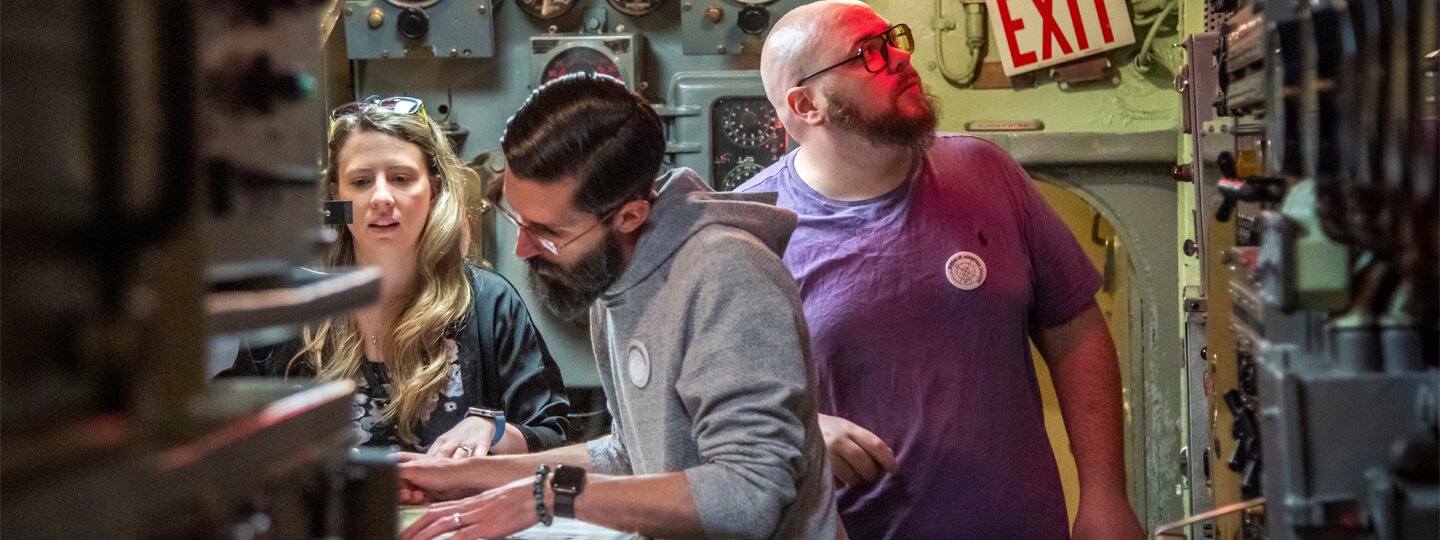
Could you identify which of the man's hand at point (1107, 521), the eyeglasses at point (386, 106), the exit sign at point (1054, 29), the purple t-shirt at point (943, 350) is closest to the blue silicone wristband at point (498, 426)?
the purple t-shirt at point (943, 350)

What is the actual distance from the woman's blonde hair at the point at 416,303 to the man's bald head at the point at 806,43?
84cm

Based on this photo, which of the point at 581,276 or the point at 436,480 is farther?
the point at 436,480

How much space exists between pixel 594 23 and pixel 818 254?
213 cm

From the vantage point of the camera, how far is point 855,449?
6.21 ft

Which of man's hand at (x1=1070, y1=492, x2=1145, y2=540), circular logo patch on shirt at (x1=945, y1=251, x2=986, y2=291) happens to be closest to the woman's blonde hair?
circular logo patch on shirt at (x1=945, y1=251, x2=986, y2=291)

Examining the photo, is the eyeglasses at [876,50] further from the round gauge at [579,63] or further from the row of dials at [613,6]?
the row of dials at [613,6]

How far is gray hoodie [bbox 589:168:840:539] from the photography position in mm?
1371

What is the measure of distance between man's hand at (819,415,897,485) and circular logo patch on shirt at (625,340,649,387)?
49 cm

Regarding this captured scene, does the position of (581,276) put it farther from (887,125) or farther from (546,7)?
(546,7)

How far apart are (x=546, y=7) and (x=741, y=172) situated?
960 millimetres

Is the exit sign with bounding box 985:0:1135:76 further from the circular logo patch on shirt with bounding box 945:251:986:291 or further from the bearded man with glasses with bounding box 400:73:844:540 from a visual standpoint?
the bearded man with glasses with bounding box 400:73:844:540

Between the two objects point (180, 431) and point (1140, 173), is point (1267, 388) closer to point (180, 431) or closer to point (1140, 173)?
point (180, 431)

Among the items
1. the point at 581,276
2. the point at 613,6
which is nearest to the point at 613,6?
the point at 613,6

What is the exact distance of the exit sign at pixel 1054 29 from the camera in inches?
144
